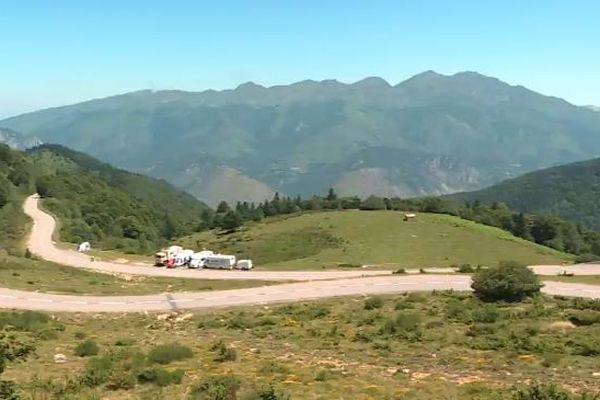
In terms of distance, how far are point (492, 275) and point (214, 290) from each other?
854 inches

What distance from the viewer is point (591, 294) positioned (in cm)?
4100

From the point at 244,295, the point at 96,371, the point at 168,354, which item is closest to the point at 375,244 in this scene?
the point at 244,295

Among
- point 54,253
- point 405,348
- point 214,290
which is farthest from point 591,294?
point 54,253

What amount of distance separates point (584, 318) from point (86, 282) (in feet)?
124

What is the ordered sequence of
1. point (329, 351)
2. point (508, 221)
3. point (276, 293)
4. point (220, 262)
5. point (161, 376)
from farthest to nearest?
point (508, 221) → point (220, 262) → point (276, 293) → point (329, 351) → point (161, 376)

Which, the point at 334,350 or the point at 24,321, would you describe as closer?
the point at 334,350

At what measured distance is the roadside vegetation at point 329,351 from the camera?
825 inches

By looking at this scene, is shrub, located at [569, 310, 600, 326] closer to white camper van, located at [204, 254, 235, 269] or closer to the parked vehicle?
the parked vehicle

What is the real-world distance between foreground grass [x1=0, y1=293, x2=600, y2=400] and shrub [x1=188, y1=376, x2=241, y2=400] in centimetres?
19

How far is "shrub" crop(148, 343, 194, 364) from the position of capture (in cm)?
2488

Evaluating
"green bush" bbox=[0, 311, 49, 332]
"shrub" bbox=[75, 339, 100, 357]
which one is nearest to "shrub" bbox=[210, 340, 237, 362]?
"shrub" bbox=[75, 339, 100, 357]

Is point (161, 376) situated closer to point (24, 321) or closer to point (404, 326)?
point (404, 326)

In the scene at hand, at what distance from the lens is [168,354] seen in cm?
2531

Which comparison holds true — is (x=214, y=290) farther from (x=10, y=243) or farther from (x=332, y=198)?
(x=332, y=198)
